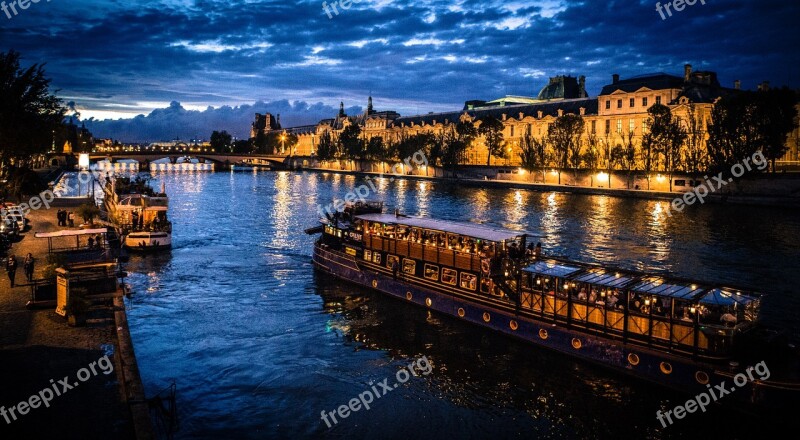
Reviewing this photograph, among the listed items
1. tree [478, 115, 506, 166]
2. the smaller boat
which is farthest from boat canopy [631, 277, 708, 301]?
tree [478, 115, 506, 166]

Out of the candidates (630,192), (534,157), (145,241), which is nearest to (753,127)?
(630,192)

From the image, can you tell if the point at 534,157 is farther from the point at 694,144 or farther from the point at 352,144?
the point at 352,144

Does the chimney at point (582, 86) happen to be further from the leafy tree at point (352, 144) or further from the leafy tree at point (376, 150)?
the leafy tree at point (352, 144)

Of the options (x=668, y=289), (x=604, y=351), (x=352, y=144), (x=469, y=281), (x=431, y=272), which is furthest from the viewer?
(x=352, y=144)

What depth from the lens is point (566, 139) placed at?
10600 centimetres

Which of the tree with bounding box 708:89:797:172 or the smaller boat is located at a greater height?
the tree with bounding box 708:89:797:172

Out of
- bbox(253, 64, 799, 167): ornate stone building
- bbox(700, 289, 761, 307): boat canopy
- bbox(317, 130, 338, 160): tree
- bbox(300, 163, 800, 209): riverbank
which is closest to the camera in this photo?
bbox(700, 289, 761, 307): boat canopy

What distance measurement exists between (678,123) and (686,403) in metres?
86.2

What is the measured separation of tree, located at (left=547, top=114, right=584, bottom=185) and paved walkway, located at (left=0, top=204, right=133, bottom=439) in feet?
314

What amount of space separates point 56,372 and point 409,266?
1799 cm

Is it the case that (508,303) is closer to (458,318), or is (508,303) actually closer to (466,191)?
(458,318)

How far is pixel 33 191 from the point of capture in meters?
53.9

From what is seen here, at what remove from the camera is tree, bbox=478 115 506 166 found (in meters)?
127

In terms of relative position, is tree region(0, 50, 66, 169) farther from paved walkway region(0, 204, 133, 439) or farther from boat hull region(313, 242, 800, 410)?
boat hull region(313, 242, 800, 410)
